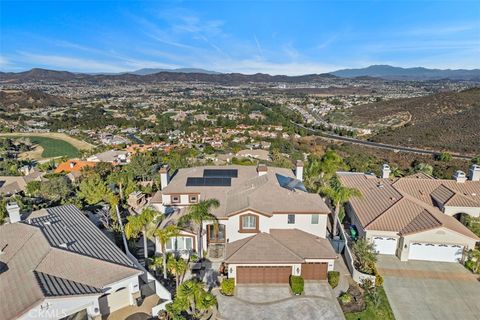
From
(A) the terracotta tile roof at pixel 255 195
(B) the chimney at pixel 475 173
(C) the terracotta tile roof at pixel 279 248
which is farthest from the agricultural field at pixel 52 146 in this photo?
(B) the chimney at pixel 475 173

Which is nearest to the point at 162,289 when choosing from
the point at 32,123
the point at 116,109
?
the point at 32,123

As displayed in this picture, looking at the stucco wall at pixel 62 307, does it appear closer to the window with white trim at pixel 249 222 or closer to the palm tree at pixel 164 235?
the palm tree at pixel 164 235

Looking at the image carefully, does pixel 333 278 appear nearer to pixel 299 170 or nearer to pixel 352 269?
pixel 352 269

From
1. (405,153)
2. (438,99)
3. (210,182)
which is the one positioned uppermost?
(438,99)

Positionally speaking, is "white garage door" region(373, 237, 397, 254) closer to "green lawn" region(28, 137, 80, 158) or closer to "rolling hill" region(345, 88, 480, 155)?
"rolling hill" region(345, 88, 480, 155)

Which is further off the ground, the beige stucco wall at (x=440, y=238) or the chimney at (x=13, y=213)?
the chimney at (x=13, y=213)

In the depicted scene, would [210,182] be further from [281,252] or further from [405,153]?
[405,153]

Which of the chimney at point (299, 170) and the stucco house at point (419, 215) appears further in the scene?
the chimney at point (299, 170)
